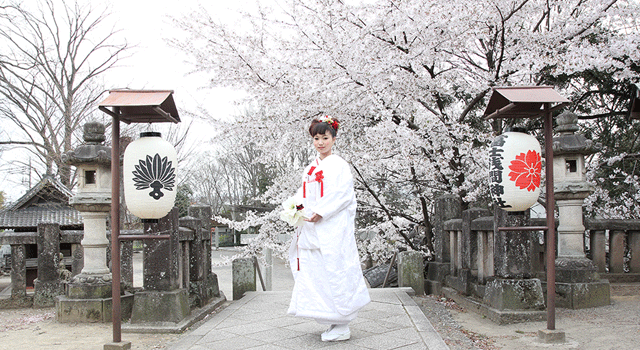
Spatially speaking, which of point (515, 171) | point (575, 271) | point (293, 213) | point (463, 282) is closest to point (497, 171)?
point (515, 171)

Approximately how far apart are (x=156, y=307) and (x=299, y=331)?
1455 millimetres

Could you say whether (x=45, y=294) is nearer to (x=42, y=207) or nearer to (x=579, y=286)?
(x=579, y=286)

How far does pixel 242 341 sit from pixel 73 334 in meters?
1.93

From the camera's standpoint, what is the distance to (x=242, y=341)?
155 inches

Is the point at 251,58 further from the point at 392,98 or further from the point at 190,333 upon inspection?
the point at 190,333

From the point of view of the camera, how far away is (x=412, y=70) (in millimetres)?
7254

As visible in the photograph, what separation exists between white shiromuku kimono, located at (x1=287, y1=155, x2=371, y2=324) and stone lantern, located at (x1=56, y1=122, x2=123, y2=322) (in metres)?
2.58

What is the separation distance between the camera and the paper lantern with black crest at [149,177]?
3.90 metres

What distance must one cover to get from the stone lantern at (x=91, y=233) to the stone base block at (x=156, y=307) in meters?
Result: 0.84

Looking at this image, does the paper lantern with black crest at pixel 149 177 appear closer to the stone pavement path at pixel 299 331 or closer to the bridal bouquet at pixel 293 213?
the bridal bouquet at pixel 293 213

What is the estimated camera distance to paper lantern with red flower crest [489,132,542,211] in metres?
4.17

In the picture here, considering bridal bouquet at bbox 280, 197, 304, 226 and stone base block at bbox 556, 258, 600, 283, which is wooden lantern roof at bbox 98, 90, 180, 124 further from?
stone base block at bbox 556, 258, 600, 283

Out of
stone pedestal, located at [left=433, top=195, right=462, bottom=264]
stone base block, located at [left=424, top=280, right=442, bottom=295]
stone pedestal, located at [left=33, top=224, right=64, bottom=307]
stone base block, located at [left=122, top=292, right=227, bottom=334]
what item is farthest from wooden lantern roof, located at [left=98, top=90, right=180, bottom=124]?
stone base block, located at [left=424, top=280, right=442, bottom=295]

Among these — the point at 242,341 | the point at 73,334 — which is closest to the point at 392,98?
the point at 242,341
